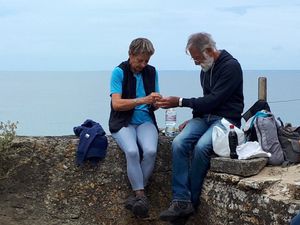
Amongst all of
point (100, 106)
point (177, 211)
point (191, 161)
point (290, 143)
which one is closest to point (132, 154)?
point (191, 161)

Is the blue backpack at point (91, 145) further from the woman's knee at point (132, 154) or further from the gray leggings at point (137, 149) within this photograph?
the woman's knee at point (132, 154)

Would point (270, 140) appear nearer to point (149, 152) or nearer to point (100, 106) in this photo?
point (149, 152)

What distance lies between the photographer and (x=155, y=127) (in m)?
6.57

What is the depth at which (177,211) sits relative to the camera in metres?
6.07

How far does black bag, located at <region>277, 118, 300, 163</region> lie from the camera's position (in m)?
5.90

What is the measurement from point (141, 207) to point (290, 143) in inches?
58.4

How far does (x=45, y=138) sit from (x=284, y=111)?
4489 millimetres

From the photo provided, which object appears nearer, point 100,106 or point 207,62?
point 207,62

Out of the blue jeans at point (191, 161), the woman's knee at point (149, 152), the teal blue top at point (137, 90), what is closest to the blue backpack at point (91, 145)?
the teal blue top at point (137, 90)

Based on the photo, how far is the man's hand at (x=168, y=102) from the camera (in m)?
6.34

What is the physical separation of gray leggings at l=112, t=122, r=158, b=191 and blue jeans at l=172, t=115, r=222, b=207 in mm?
243

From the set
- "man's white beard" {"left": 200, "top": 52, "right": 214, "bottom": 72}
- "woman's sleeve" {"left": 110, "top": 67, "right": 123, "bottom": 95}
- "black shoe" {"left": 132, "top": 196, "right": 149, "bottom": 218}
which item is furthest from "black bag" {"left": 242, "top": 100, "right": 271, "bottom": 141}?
"woman's sleeve" {"left": 110, "top": 67, "right": 123, "bottom": 95}

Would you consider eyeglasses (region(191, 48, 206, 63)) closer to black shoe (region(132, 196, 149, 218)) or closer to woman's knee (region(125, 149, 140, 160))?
woman's knee (region(125, 149, 140, 160))

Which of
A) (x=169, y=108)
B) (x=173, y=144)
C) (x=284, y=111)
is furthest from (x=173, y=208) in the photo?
(x=284, y=111)
